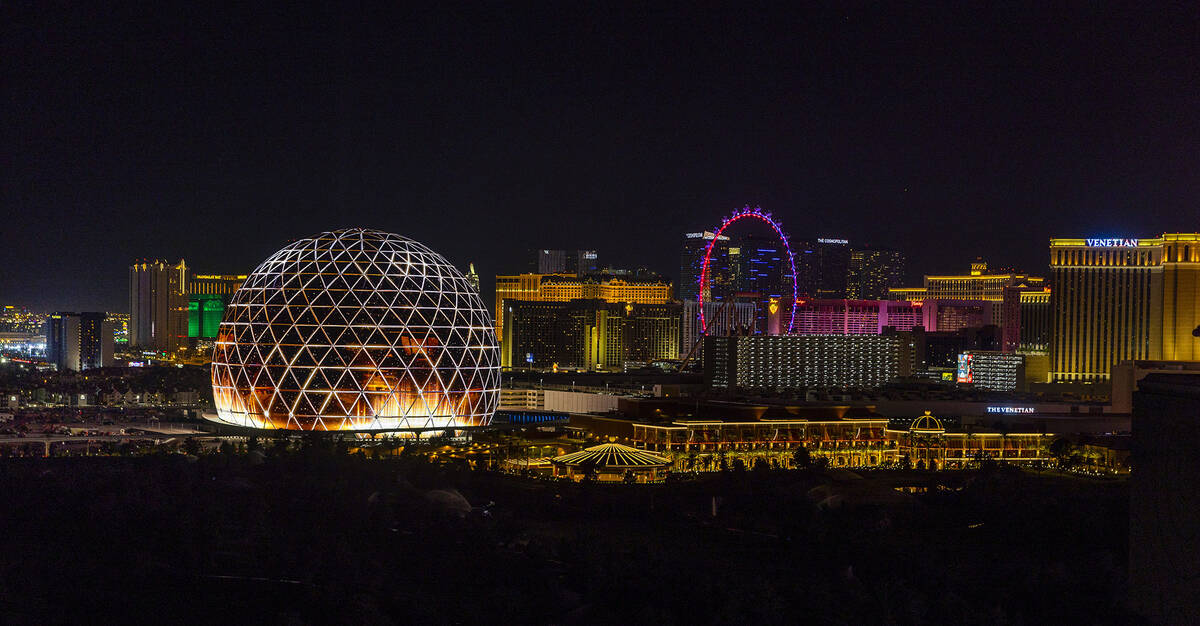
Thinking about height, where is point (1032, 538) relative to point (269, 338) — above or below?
below

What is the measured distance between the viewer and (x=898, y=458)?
61.0m

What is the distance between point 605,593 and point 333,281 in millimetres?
25614

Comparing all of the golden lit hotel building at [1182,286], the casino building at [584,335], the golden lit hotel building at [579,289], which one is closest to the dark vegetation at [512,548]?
the golden lit hotel building at [1182,286]

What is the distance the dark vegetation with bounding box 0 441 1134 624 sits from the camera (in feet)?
89.1

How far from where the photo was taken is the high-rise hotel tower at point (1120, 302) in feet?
336

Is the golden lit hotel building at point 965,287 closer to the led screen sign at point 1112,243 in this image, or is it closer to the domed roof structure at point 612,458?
the led screen sign at point 1112,243

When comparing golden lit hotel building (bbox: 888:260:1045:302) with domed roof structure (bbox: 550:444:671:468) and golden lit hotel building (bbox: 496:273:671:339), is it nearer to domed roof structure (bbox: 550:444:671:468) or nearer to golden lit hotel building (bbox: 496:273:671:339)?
golden lit hotel building (bbox: 496:273:671:339)

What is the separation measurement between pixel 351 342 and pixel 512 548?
18.1 meters

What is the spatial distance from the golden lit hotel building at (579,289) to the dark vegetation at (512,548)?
11726 cm

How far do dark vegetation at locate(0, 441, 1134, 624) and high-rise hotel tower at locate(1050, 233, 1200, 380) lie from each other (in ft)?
201

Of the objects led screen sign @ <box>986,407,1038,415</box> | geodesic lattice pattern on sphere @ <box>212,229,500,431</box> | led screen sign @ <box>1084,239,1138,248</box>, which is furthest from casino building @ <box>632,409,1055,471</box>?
led screen sign @ <box>1084,239,1138,248</box>

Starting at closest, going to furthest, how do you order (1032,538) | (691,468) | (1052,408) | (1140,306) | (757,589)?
(757,589) < (1032,538) < (691,468) < (1052,408) < (1140,306)

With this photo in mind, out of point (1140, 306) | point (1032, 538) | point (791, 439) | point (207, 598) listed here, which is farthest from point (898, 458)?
point (1140, 306)

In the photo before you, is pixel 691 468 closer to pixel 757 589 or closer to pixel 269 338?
pixel 269 338
